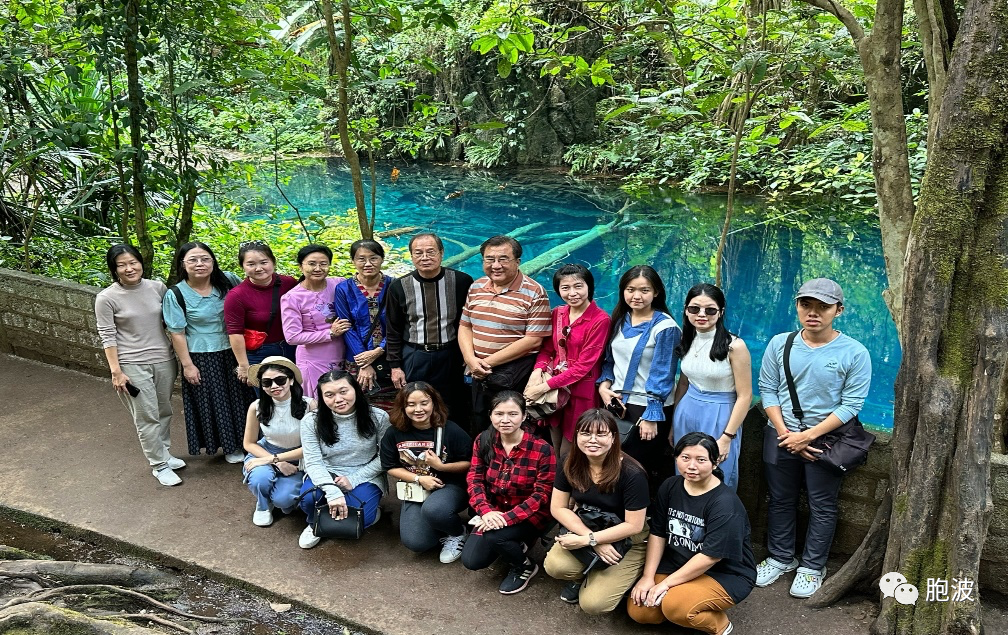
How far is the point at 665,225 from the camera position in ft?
49.9

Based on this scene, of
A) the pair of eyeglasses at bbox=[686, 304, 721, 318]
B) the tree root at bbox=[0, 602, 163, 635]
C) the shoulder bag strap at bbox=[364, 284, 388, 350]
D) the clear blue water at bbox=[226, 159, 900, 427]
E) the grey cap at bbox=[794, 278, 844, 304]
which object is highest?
the grey cap at bbox=[794, 278, 844, 304]

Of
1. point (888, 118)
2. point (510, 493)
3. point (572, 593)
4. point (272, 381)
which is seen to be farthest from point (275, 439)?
point (888, 118)

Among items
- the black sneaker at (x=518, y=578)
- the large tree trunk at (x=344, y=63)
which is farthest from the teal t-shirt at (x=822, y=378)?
the large tree trunk at (x=344, y=63)

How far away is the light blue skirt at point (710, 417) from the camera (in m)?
3.50

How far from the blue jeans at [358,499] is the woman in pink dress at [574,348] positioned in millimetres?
966

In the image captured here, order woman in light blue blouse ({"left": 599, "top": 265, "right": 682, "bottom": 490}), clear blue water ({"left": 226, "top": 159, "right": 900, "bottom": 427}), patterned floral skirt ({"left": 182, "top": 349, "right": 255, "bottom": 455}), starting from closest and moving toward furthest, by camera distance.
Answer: woman in light blue blouse ({"left": 599, "top": 265, "right": 682, "bottom": 490}), patterned floral skirt ({"left": 182, "top": 349, "right": 255, "bottom": 455}), clear blue water ({"left": 226, "top": 159, "right": 900, "bottom": 427})

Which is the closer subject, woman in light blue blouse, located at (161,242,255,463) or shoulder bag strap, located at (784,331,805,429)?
shoulder bag strap, located at (784,331,805,429)

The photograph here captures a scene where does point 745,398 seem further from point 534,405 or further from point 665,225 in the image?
point 665,225

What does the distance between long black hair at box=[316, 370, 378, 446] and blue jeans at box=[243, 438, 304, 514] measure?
351mm

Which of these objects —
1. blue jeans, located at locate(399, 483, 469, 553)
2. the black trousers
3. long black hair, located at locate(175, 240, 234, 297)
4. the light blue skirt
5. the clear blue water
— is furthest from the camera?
the clear blue water

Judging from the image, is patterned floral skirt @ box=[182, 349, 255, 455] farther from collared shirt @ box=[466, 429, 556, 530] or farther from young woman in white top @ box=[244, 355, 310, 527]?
collared shirt @ box=[466, 429, 556, 530]

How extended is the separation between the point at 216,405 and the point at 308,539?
1238 mm

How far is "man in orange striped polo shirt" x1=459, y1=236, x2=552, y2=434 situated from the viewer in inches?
156

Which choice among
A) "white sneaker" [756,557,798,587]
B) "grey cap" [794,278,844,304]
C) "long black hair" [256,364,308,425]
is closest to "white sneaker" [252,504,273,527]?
"long black hair" [256,364,308,425]
